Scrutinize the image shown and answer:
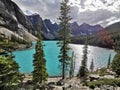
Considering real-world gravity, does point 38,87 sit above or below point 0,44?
below

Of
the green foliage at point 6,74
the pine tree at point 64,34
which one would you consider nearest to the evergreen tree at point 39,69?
the pine tree at point 64,34

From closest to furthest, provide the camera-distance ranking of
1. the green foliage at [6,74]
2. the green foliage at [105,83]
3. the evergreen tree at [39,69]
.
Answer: the green foliage at [6,74] < the green foliage at [105,83] < the evergreen tree at [39,69]

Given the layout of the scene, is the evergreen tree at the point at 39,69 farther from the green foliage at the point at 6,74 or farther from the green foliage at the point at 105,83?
the green foliage at the point at 6,74

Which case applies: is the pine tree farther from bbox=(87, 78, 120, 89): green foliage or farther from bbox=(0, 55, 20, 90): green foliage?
bbox=(0, 55, 20, 90): green foliage

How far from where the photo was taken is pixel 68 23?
5694 centimetres

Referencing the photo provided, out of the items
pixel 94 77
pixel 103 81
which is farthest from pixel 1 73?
pixel 94 77

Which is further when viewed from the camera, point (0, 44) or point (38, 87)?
point (38, 87)

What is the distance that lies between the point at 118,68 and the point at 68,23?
1854 centimetres

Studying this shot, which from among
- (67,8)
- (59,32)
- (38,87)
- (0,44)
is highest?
(67,8)

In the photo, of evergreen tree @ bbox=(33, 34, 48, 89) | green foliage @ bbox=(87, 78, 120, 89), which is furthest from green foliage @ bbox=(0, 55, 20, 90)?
green foliage @ bbox=(87, 78, 120, 89)

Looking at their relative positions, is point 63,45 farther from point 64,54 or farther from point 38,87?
point 38,87

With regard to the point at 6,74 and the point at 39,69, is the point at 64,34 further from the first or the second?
the point at 6,74

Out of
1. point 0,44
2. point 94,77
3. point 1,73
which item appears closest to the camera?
point 0,44

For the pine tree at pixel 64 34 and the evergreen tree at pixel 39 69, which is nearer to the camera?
the evergreen tree at pixel 39 69
